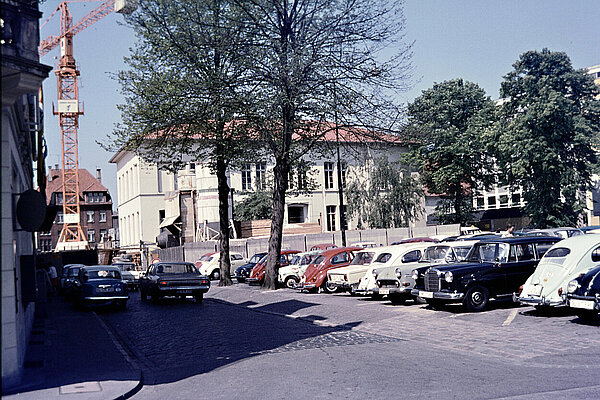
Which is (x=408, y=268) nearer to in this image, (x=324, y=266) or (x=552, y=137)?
(x=324, y=266)

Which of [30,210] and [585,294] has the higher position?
[30,210]

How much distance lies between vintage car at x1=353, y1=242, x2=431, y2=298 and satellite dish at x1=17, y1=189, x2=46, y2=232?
12.2 metres

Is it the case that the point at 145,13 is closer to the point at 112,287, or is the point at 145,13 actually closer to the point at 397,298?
the point at 112,287

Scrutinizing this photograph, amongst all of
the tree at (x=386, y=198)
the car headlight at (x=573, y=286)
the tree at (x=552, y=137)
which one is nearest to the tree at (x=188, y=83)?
the car headlight at (x=573, y=286)

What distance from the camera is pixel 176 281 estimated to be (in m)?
25.2

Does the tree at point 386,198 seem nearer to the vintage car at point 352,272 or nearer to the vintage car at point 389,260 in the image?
the vintage car at point 352,272

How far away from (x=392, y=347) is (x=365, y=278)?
8949 mm

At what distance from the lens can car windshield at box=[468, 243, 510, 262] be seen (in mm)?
17703

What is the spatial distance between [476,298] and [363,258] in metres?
7.98

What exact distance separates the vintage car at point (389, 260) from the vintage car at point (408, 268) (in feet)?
1.00

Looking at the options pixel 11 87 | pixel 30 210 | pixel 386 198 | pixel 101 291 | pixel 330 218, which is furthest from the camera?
pixel 330 218

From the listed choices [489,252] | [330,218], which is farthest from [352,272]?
[330,218]

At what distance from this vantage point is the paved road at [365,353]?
352 inches

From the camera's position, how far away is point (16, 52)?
957cm
